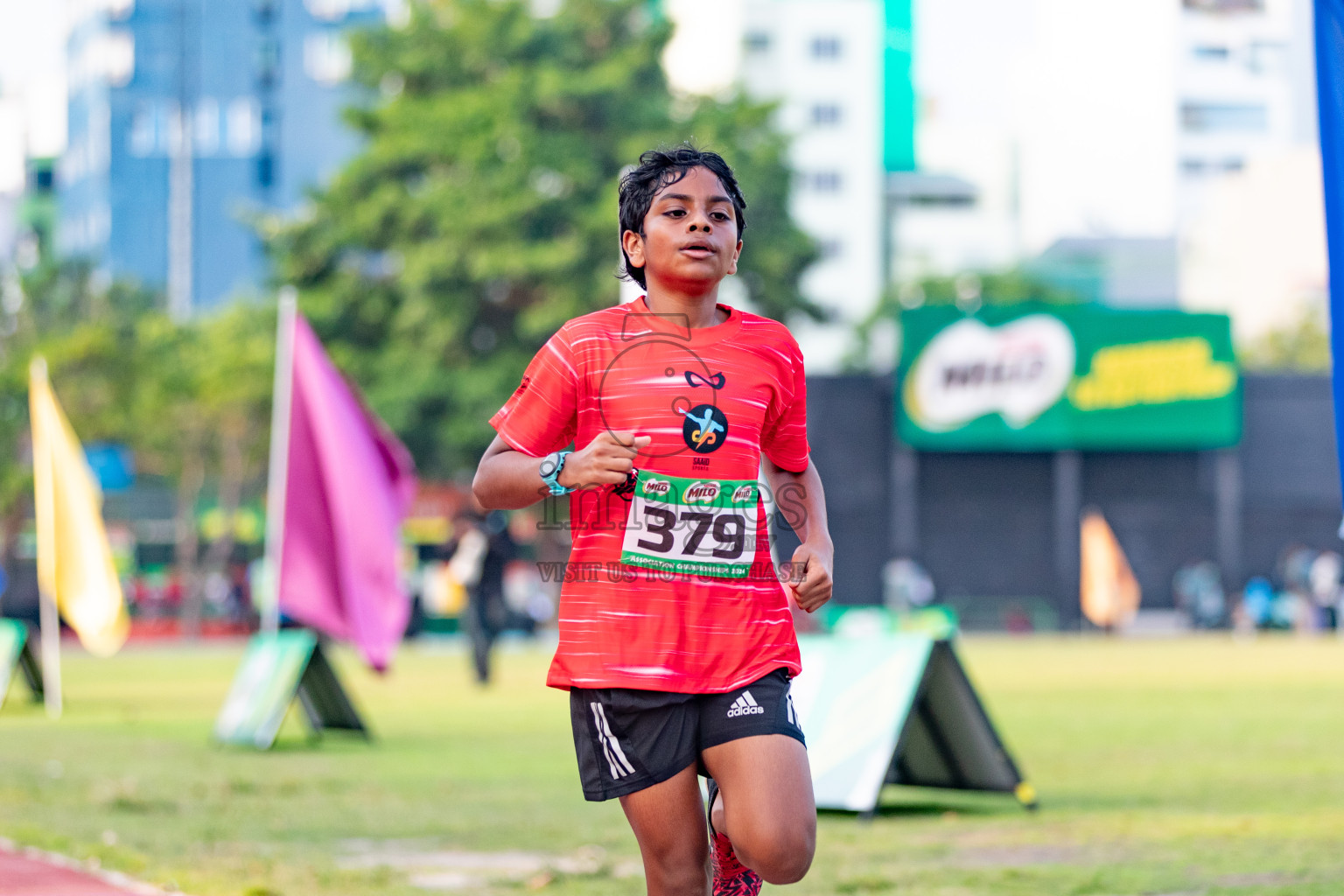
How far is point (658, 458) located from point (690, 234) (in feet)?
1.64

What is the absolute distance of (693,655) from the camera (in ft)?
13.3

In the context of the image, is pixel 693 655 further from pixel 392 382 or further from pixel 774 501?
pixel 392 382

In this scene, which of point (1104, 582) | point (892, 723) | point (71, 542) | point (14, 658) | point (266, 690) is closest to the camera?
point (892, 723)

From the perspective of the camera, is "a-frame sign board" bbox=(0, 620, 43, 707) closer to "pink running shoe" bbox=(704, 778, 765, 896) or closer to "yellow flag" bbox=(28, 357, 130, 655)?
"yellow flag" bbox=(28, 357, 130, 655)

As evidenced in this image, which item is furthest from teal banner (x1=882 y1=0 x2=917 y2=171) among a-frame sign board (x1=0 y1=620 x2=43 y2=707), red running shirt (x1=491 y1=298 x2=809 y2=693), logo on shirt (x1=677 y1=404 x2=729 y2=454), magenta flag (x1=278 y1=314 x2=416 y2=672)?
logo on shirt (x1=677 y1=404 x2=729 y2=454)

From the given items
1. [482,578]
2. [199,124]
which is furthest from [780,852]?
[199,124]

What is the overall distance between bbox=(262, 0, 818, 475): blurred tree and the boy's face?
36.3 meters

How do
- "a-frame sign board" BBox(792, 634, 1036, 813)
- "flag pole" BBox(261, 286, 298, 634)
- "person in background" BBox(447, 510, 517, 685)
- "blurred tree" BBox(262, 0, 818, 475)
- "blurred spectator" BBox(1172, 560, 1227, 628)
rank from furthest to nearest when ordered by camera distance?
"blurred tree" BBox(262, 0, 818, 475) → "blurred spectator" BBox(1172, 560, 1227, 628) → "person in background" BBox(447, 510, 517, 685) → "flag pole" BBox(261, 286, 298, 634) → "a-frame sign board" BBox(792, 634, 1036, 813)

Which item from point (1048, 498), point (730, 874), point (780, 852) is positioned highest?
point (780, 852)

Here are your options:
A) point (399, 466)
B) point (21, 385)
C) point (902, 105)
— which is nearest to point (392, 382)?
point (21, 385)

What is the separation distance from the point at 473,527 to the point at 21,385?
86.1 ft

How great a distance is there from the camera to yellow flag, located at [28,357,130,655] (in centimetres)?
1733

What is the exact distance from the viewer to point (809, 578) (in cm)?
416

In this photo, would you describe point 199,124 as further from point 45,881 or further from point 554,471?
point 554,471
